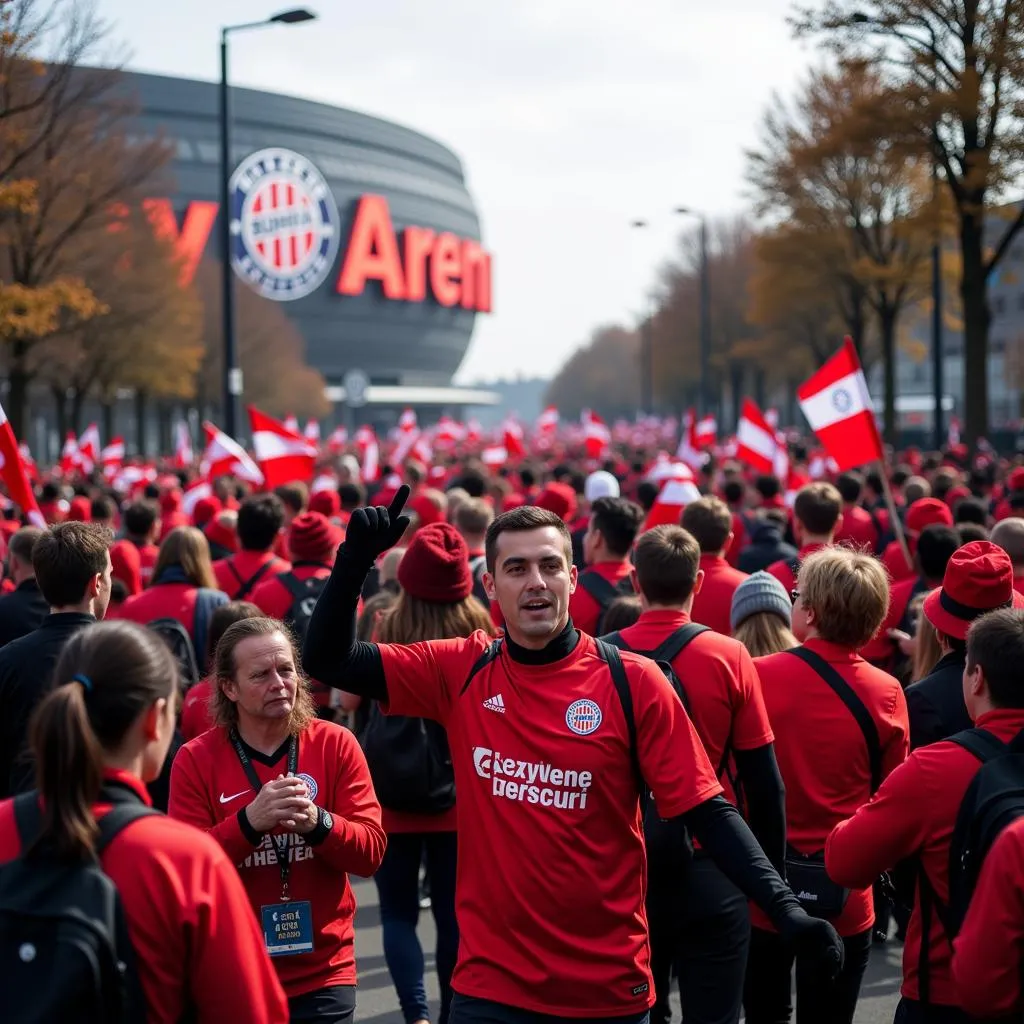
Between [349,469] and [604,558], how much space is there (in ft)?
38.3

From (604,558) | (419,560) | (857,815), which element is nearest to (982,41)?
(604,558)

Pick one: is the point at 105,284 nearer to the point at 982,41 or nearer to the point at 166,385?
the point at 166,385

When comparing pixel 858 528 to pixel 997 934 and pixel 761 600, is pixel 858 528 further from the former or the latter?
pixel 997 934

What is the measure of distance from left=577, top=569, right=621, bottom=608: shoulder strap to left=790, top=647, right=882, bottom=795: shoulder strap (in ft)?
8.11

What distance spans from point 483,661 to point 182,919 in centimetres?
140

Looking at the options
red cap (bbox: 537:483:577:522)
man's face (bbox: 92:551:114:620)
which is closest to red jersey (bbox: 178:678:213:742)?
Answer: man's face (bbox: 92:551:114:620)

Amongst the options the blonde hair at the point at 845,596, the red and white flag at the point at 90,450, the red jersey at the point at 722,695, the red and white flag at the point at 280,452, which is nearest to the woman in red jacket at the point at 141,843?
the red jersey at the point at 722,695

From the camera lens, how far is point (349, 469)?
18750 mm

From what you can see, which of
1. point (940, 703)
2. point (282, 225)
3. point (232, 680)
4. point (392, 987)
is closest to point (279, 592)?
point (392, 987)

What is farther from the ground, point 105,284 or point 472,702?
point 105,284

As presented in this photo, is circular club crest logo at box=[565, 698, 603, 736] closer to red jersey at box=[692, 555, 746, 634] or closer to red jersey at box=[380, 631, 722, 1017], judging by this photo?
red jersey at box=[380, 631, 722, 1017]

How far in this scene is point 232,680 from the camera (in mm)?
4125

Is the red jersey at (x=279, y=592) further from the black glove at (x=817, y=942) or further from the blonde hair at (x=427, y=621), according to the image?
the black glove at (x=817, y=942)

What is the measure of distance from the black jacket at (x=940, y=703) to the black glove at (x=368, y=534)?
1.90 meters
